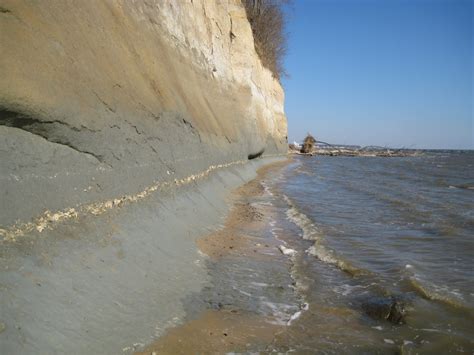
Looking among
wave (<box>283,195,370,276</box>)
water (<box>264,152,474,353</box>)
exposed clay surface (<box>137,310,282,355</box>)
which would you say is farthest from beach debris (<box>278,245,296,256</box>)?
exposed clay surface (<box>137,310,282,355</box>)

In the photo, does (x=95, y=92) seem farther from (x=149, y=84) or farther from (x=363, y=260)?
(x=363, y=260)

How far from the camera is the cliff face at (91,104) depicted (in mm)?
3197

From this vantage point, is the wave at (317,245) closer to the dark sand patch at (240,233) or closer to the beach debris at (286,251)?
the beach debris at (286,251)

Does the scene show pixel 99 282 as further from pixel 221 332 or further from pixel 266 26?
pixel 266 26

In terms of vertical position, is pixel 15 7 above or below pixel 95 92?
above

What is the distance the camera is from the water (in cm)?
358

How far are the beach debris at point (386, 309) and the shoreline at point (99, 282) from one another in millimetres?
1735

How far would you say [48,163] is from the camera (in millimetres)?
3439

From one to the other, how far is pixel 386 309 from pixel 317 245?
2.43 m

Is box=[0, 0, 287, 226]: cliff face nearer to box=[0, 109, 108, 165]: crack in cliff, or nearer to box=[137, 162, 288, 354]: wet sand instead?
box=[0, 109, 108, 165]: crack in cliff

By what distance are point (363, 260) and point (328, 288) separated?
54.3 inches

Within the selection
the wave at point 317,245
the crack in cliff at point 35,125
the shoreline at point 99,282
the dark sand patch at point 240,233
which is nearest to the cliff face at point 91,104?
the crack in cliff at point 35,125

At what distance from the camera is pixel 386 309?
13.4ft

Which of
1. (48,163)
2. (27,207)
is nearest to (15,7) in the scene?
(48,163)
